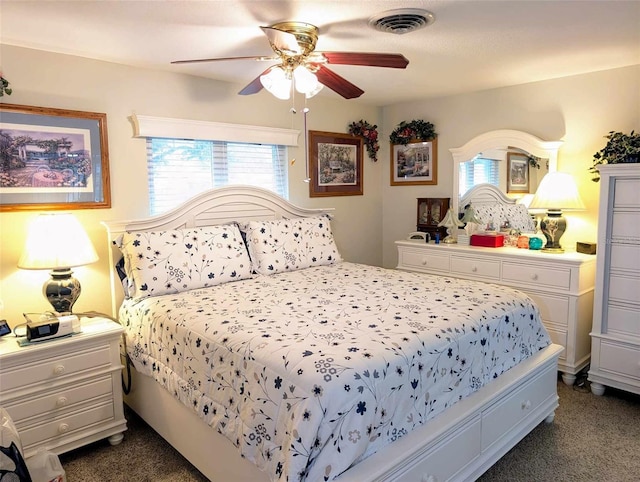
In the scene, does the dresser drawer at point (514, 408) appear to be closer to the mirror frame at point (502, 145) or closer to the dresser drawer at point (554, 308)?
the dresser drawer at point (554, 308)

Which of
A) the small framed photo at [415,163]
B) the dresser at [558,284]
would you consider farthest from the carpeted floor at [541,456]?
the small framed photo at [415,163]

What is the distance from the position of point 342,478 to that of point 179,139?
2.67 m

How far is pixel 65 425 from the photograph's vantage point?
234 cm

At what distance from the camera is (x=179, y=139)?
335 centimetres

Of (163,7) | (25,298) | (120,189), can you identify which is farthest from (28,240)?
(163,7)

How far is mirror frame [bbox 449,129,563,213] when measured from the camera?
3566 millimetres

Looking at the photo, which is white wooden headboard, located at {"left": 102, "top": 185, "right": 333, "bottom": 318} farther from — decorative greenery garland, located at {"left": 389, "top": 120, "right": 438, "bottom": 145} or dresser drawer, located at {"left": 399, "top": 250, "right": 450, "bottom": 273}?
decorative greenery garland, located at {"left": 389, "top": 120, "right": 438, "bottom": 145}

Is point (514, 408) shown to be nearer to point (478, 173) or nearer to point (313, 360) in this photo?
point (313, 360)

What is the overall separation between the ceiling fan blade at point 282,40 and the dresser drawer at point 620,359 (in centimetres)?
273

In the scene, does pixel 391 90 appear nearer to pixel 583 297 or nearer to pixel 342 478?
pixel 583 297

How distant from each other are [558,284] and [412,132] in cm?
204

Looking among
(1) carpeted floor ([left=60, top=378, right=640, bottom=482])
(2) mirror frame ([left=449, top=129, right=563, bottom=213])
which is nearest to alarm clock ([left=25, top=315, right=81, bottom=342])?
(1) carpeted floor ([left=60, top=378, right=640, bottom=482])

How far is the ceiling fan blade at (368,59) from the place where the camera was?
7.15 feet

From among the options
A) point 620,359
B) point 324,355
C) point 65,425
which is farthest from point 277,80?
point 620,359
